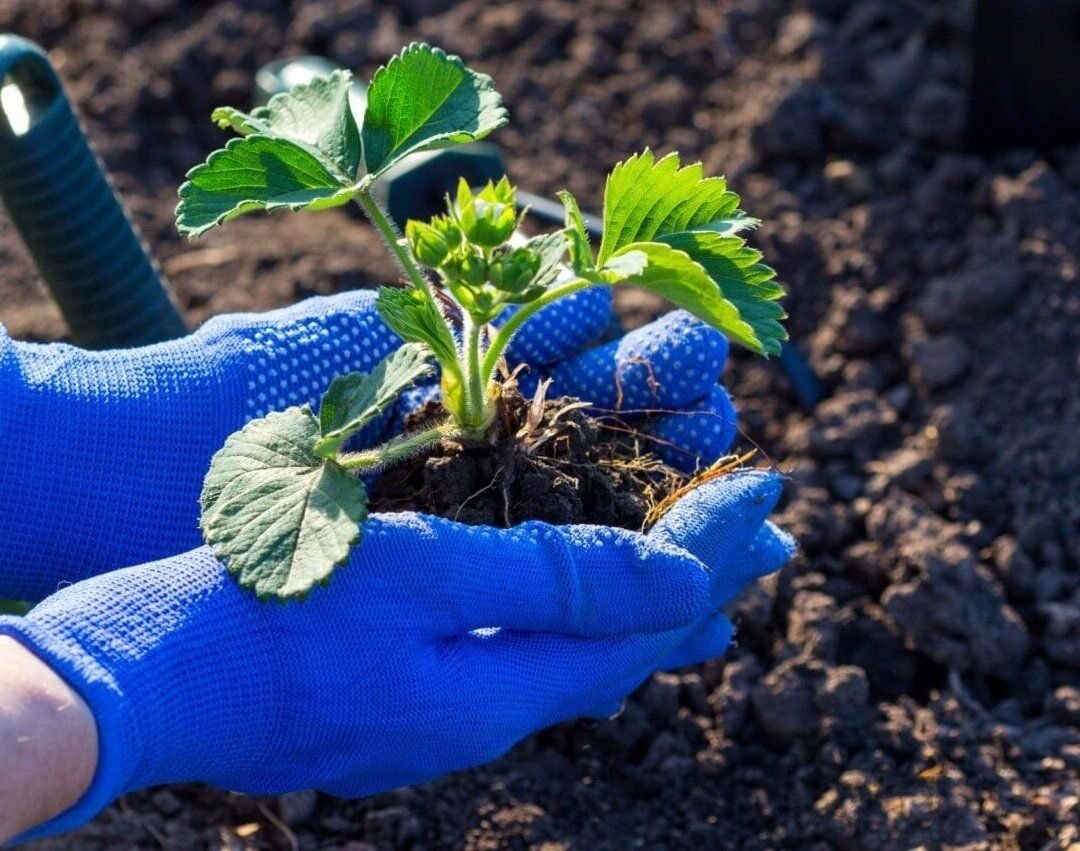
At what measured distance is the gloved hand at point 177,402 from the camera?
5.82 feet

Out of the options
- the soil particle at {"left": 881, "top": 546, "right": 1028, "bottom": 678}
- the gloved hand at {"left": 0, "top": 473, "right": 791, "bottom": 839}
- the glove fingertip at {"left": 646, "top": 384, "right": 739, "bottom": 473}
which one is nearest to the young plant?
the gloved hand at {"left": 0, "top": 473, "right": 791, "bottom": 839}

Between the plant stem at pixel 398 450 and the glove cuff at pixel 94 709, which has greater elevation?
the plant stem at pixel 398 450

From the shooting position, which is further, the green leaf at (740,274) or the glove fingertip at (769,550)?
the glove fingertip at (769,550)

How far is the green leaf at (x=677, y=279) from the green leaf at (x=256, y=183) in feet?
1.24

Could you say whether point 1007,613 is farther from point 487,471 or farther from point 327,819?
point 327,819

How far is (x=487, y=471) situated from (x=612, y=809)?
0.69 meters

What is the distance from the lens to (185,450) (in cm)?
184

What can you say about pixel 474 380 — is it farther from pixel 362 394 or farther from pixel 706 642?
pixel 706 642

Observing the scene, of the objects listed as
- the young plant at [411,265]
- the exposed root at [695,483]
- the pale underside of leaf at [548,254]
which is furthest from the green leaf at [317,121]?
the exposed root at [695,483]

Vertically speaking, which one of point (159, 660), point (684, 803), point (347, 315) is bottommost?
point (684, 803)

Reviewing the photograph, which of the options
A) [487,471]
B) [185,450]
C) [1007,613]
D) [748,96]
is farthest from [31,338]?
[1007,613]

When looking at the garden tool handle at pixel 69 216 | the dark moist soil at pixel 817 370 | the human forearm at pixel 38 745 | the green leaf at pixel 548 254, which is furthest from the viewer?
the garden tool handle at pixel 69 216

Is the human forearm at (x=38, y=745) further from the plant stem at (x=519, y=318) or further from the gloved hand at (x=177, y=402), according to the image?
the plant stem at (x=519, y=318)

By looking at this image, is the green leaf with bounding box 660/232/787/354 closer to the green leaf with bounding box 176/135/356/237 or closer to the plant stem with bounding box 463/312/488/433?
the plant stem with bounding box 463/312/488/433
